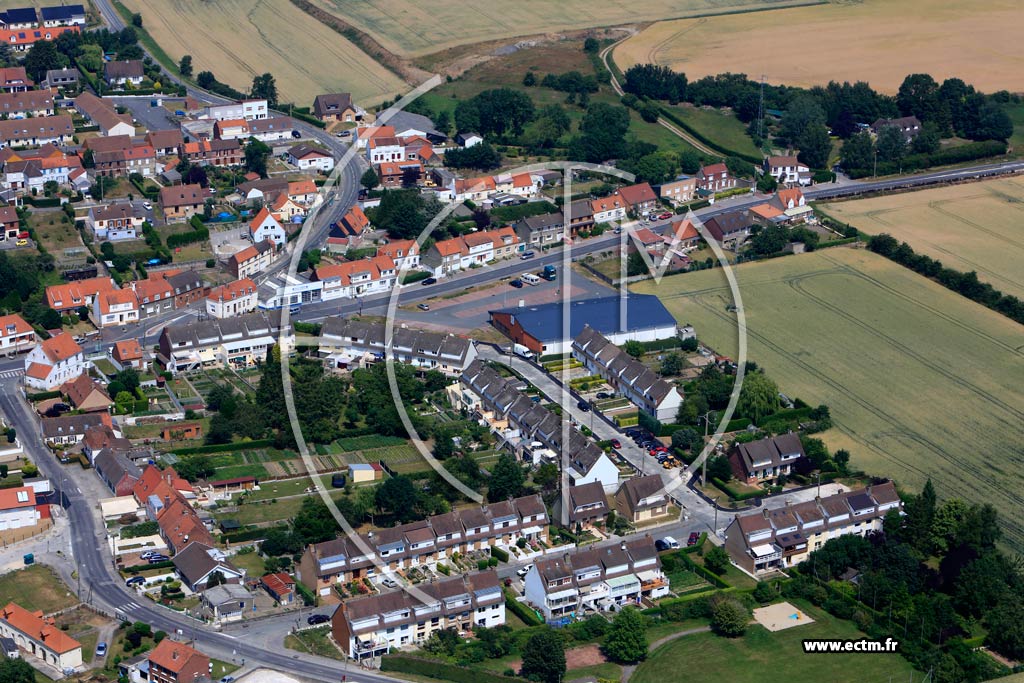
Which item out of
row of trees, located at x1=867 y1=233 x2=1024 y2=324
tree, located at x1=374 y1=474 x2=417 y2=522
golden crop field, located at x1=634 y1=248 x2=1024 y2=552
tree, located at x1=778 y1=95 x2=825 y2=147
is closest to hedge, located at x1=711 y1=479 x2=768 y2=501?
golden crop field, located at x1=634 y1=248 x2=1024 y2=552

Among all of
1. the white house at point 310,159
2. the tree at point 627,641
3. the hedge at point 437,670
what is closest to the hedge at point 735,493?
the tree at point 627,641

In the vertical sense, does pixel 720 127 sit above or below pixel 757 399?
above

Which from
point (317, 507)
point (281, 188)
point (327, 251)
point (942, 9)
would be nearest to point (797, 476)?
point (317, 507)

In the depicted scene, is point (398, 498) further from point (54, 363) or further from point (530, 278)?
point (530, 278)

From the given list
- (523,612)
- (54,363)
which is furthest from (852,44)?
(523,612)

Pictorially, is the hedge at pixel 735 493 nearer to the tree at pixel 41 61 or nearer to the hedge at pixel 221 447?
the hedge at pixel 221 447

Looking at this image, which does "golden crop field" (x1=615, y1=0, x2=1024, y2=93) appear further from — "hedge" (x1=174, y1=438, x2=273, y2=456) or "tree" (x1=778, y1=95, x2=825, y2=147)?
"hedge" (x1=174, y1=438, x2=273, y2=456)
